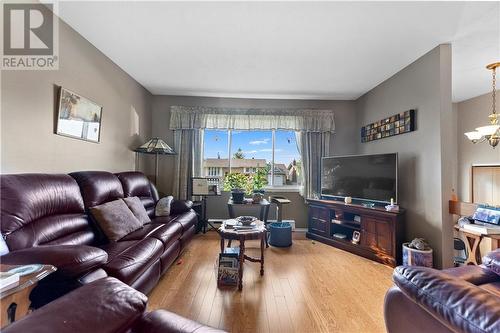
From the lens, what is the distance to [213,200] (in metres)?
4.56

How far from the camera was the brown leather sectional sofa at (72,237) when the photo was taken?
1396 millimetres

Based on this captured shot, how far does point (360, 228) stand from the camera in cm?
338

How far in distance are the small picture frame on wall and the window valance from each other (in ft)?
2.09

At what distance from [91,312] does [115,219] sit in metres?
1.66

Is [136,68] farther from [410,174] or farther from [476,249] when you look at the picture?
[476,249]

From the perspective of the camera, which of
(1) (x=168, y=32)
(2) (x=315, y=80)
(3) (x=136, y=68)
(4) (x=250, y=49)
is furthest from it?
(2) (x=315, y=80)

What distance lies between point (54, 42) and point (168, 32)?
3.38ft

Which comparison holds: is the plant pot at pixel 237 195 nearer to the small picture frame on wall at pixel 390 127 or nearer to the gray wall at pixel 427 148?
the gray wall at pixel 427 148

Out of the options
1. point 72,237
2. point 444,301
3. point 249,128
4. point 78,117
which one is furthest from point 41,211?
point 249,128

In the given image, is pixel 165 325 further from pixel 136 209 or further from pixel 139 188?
pixel 139 188

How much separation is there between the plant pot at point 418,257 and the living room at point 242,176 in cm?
4

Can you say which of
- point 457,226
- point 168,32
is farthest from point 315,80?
point 457,226

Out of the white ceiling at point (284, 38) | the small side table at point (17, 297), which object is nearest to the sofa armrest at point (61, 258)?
the small side table at point (17, 297)

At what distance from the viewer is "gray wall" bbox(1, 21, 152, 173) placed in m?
1.82
